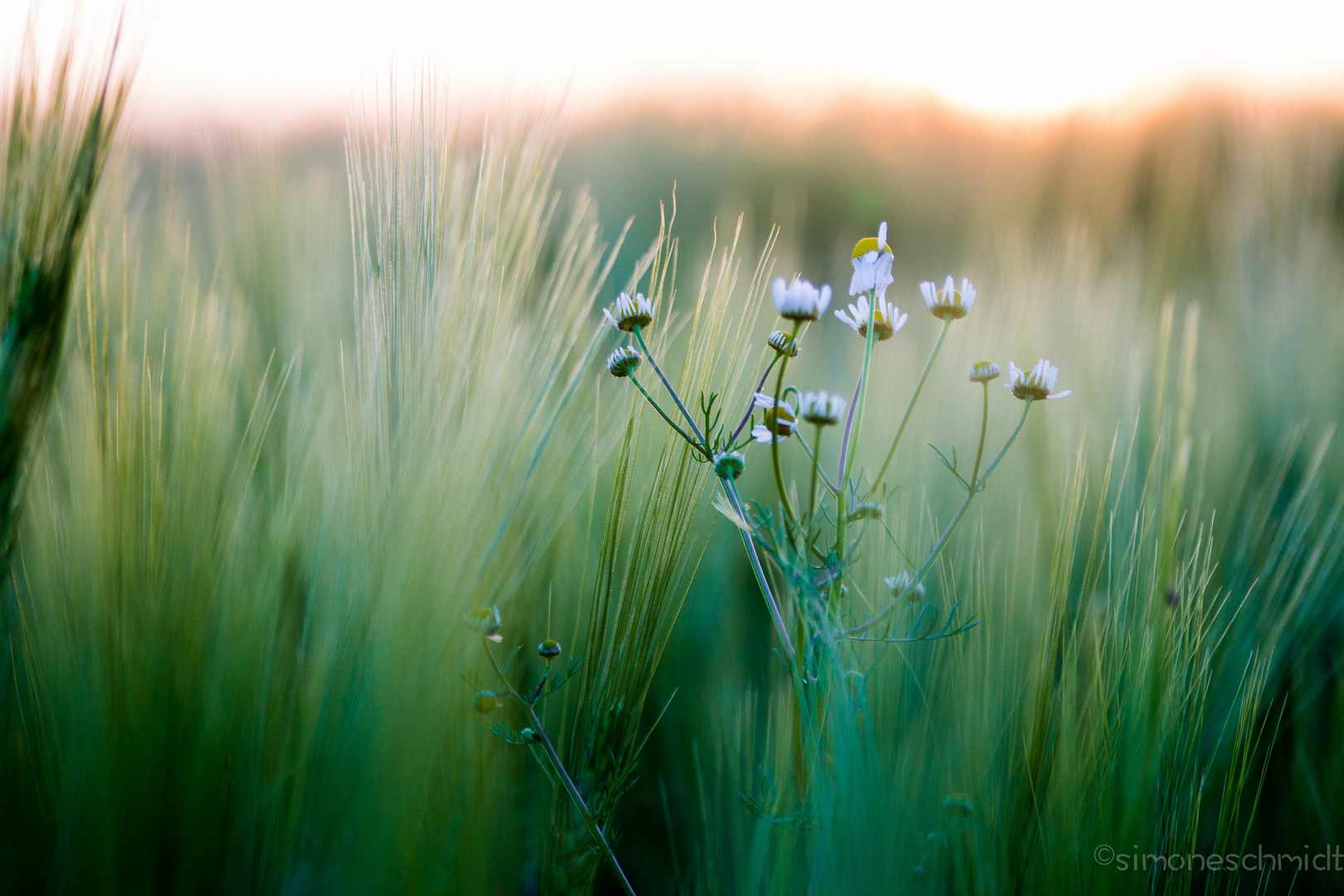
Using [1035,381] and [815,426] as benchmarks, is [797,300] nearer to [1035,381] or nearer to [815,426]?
[815,426]

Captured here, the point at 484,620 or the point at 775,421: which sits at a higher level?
the point at 775,421

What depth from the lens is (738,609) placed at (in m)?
0.83

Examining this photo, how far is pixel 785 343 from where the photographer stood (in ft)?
1.32

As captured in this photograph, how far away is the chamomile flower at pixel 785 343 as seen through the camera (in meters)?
0.38

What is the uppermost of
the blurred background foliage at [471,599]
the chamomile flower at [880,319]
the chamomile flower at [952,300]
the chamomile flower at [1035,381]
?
the chamomile flower at [952,300]

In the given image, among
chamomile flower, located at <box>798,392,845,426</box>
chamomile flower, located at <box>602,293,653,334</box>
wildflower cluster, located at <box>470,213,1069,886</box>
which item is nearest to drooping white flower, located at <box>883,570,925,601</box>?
wildflower cluster, located at <box>470,213,1069,886</box>

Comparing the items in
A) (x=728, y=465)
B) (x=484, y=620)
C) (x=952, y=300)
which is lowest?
(x=484, y=620)

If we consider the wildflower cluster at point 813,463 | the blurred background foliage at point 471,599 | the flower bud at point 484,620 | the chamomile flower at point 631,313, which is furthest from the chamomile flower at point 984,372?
the flower bud at point 484,620

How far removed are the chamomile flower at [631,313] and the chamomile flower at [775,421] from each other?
0.09 meters

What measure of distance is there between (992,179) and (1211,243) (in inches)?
18.2

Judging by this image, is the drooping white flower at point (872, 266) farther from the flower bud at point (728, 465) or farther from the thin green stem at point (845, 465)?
the flower bud at point (728, 465)

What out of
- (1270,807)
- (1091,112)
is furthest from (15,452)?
(1091,112)

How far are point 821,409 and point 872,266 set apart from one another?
0.31ft

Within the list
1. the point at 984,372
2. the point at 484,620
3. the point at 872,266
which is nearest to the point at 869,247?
the point at 872,266
